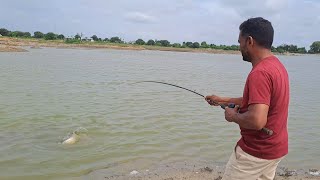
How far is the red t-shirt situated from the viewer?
321 cm

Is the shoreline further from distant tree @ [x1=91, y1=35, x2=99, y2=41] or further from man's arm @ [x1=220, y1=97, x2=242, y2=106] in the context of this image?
distant tree @ [x1=91, y1=35, x2=99, y2=41]

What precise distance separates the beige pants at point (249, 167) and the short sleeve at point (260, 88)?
58 cm

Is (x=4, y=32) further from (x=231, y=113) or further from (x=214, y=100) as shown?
(x=231, y=113)

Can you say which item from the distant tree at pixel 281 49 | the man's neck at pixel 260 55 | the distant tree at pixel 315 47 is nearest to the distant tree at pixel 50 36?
the distant tree at pixel 281 49

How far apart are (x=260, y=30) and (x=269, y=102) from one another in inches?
24.7

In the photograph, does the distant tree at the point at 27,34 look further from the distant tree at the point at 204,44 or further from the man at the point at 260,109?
the man at the point at 260,109

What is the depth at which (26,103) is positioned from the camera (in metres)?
12.7

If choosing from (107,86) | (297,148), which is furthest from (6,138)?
(107,86)

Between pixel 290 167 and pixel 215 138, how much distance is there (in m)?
2.29

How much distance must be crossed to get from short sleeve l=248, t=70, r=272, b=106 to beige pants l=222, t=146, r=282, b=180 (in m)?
0.58

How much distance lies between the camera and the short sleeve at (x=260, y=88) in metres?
3.18

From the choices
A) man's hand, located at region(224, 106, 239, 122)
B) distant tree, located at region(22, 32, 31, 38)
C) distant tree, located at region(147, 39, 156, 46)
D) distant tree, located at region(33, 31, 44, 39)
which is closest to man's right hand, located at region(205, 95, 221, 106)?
man's hand, located at region(224, 106, 239, 122)

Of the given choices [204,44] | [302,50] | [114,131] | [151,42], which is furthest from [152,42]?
[114,131]

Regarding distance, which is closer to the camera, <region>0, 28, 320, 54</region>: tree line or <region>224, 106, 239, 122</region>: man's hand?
<region>224, 106, 239, 122</region>: man's hand
